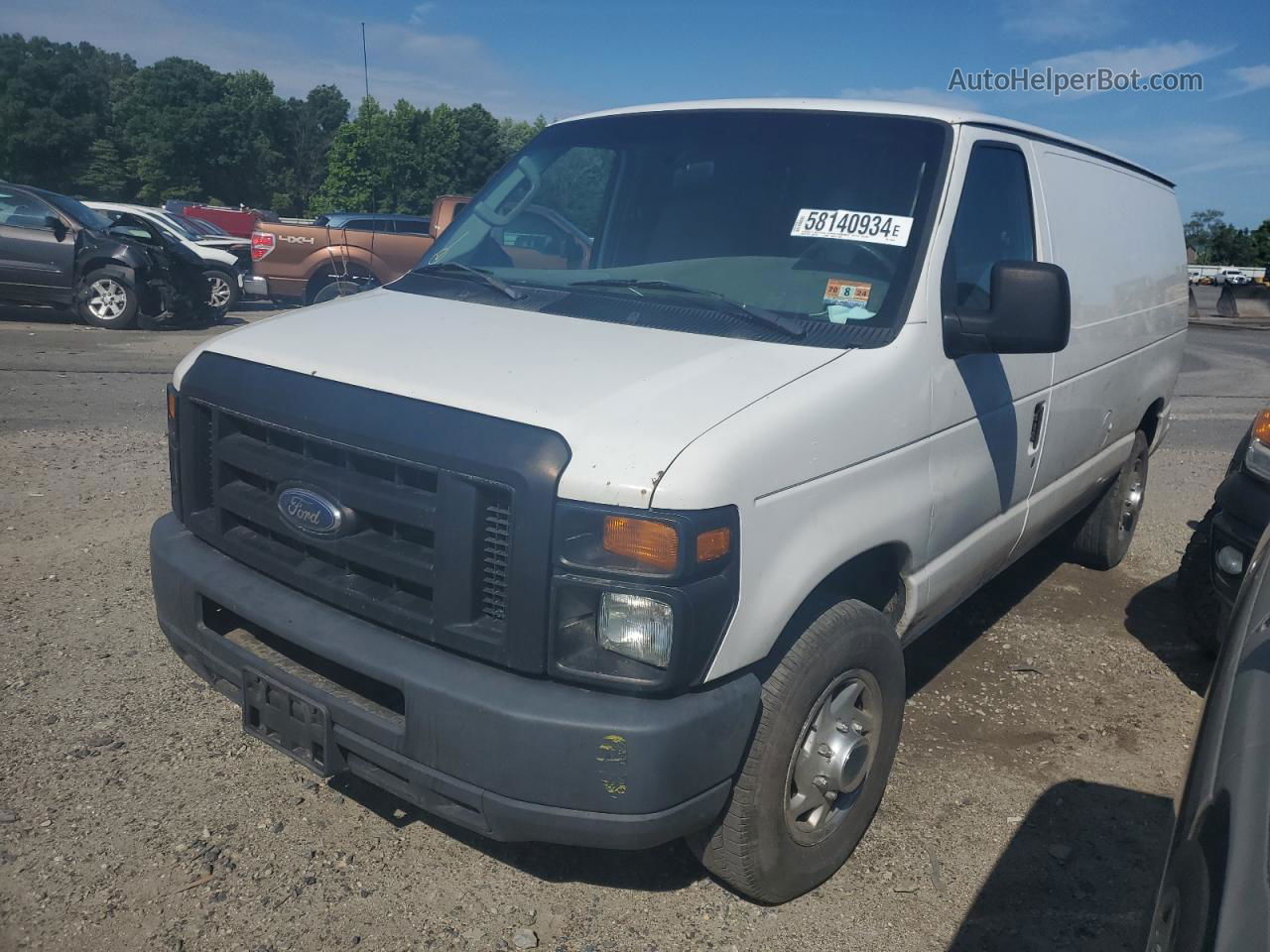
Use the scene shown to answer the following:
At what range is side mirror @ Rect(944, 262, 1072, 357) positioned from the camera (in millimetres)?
2977

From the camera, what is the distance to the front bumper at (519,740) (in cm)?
224

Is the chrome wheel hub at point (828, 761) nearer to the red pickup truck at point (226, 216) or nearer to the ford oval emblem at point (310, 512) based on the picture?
the ford oval emblem at point (310, 512)

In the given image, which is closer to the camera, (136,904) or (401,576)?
(401,576)

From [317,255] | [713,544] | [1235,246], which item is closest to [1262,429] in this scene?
[713,544]

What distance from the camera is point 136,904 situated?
8.96 feet

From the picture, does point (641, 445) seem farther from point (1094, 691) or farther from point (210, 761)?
point (1094, 691)

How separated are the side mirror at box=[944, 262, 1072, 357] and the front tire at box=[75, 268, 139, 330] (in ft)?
42.8

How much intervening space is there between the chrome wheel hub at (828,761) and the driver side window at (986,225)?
4.03 feet

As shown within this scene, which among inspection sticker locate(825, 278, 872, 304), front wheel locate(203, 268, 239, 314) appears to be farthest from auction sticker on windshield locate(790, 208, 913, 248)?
front wheel locate(203, 268, 239, 314)

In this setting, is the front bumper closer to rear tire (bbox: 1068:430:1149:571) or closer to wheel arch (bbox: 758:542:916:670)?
wheel arch (bbox: 758:542:916:670)

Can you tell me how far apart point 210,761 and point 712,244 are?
2.39 m

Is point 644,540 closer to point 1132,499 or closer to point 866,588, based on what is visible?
point 866,588

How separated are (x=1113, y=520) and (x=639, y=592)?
4395mm

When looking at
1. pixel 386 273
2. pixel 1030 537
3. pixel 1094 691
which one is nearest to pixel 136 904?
pixel 1030 537
